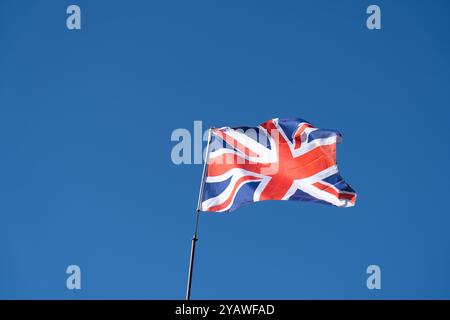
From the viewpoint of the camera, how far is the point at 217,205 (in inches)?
659

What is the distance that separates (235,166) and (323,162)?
291 cm

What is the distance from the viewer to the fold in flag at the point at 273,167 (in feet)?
55.7

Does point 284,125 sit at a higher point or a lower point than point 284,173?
higher

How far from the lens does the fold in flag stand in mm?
16984

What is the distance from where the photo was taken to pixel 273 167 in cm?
1789
